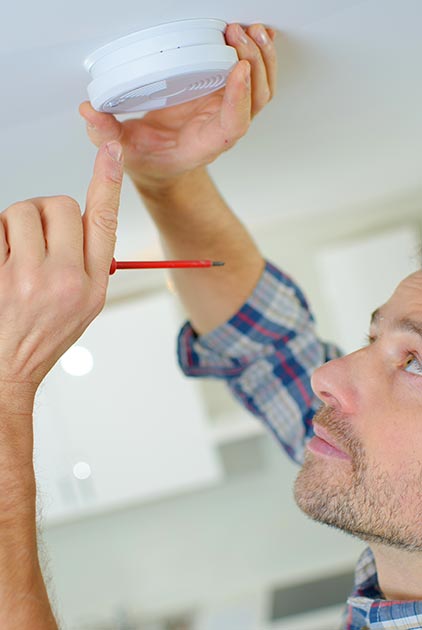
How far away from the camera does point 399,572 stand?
1.29 meters

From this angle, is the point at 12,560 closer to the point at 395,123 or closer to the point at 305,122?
the point at 305,122

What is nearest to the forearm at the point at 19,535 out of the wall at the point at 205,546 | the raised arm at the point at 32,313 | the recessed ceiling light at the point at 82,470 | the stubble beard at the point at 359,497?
the raised arm at the point at 32,313

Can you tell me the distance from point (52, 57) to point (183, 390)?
269cm

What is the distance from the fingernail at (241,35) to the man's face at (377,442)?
1.86ft

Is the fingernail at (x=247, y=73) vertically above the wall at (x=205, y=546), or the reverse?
the fingernail at (x=247, y=73)

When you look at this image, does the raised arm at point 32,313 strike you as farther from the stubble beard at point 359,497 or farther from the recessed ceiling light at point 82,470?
the recessed ceiling light at point 82,470

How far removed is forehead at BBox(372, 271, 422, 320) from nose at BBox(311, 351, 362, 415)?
9 cm

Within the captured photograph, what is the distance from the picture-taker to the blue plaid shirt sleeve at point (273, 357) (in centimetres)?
152

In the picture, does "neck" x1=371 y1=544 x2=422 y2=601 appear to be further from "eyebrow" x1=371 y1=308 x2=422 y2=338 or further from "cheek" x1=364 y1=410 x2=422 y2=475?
"eyebrow" x1=371 y1=308 x2=422 y2=338

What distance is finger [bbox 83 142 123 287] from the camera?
2.68 feet

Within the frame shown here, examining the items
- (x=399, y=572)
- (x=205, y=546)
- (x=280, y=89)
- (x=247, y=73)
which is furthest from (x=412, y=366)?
(x=205, y=546)

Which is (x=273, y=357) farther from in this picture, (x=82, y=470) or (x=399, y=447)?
(x=82, y=470)

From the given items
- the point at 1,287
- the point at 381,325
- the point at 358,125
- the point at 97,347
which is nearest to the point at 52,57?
the point at 1,287

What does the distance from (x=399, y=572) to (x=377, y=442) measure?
0.23 metres
